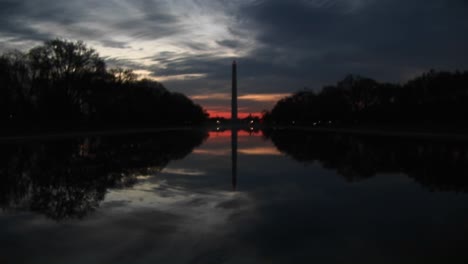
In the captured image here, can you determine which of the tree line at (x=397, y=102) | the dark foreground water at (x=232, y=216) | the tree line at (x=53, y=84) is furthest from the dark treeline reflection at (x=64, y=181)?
the tree line at (x=397, y=102)

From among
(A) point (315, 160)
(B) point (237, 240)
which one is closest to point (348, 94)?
(A) point (315, 160)

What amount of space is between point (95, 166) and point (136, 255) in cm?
1155

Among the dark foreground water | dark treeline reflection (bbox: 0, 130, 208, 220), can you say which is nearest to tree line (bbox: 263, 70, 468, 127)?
the dark foreground water

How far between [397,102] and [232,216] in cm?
7500

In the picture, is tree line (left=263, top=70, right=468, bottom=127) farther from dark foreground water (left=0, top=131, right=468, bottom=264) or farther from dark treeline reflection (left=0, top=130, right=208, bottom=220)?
dark treeline reflection (left=0, top=130, right=208, bottom=220)

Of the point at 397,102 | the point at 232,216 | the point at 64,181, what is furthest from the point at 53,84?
the point at 397,102

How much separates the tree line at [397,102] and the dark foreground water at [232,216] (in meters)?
46.4

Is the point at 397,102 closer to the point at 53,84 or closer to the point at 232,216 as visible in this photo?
the point at 53,84

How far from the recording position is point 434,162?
58.6ft

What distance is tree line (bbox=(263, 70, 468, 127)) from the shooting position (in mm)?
61969

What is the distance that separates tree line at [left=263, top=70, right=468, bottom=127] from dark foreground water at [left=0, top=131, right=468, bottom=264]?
152ft

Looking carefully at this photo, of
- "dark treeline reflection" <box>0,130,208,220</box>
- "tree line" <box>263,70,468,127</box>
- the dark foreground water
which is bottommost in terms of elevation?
the dark foreground water

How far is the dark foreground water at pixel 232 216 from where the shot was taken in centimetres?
596

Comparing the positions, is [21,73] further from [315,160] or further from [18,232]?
[18,232]
